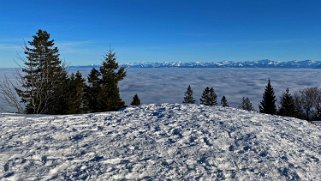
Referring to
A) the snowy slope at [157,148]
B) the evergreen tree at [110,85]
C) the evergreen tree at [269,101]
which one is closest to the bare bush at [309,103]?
the evergreen tree at [269,101]

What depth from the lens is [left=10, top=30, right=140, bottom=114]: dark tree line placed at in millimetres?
36906

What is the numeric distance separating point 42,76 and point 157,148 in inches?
1099

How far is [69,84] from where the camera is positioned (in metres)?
45.9

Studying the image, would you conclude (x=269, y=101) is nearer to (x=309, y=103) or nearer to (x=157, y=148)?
(x=309, y=103)

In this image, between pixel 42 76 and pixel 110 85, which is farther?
pixel 110 85

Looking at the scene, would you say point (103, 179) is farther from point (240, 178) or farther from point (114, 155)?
point (240, 178)

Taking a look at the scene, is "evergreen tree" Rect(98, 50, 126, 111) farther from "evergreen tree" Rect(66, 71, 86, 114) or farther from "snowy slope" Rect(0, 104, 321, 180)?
"snowy slope" Rect(0, 104, 321, 180)

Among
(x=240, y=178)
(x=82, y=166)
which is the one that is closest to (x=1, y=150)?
(x=82, y=166)

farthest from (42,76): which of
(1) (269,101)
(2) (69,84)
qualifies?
(1) (269,101)

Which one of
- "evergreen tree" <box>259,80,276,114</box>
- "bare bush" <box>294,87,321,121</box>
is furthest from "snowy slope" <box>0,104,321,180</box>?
"bare bush" <box>294,87,321,121</box>

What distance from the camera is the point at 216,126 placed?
38.1 feet

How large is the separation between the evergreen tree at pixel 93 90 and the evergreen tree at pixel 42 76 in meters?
5.31

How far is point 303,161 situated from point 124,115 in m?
7.81

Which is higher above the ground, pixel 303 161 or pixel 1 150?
pixel 1 150
